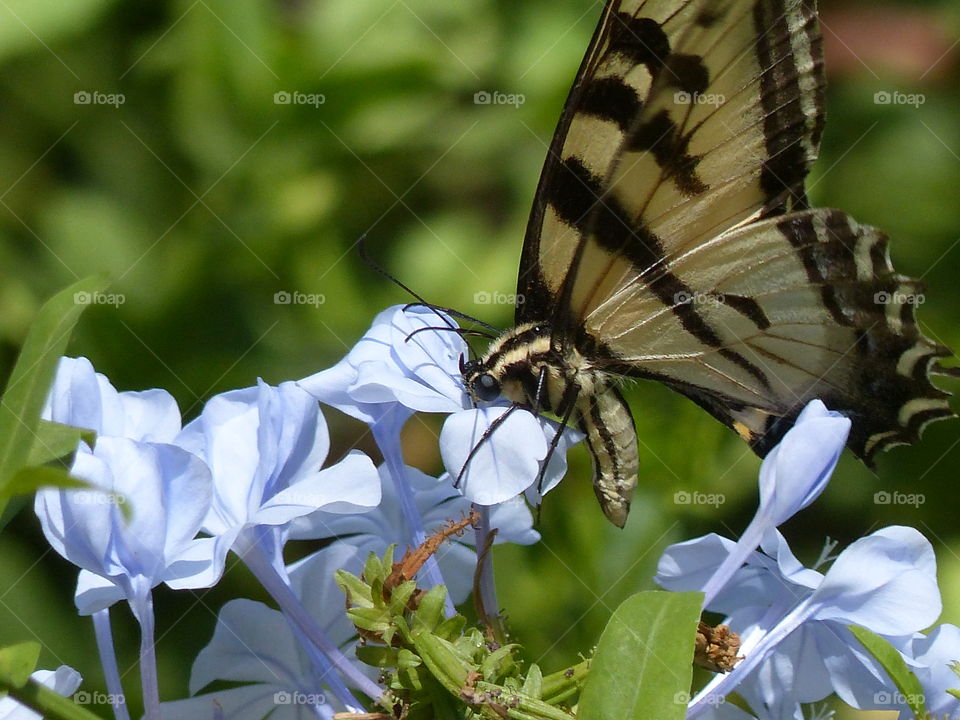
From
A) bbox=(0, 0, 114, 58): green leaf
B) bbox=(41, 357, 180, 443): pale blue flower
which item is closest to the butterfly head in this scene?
bbox=(41, 357, 180, 443): pale blue flower

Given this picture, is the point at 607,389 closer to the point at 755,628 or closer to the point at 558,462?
the point at 558,462

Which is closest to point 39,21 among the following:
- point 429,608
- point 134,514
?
point 134,514

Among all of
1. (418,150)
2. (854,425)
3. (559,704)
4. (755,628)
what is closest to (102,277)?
(559,704)

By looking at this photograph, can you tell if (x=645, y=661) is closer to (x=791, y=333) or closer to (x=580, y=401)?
(x=580, y=401)

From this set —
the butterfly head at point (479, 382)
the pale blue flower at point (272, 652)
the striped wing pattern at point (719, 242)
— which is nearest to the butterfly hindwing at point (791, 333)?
the striped wing pattern at point (719, 242)

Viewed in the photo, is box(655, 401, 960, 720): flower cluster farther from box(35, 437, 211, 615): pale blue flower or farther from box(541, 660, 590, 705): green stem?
box(35, 437, 211, 615): pale blue flower

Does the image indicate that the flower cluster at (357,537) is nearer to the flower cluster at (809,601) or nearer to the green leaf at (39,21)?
the flower cluster at (809,601)
